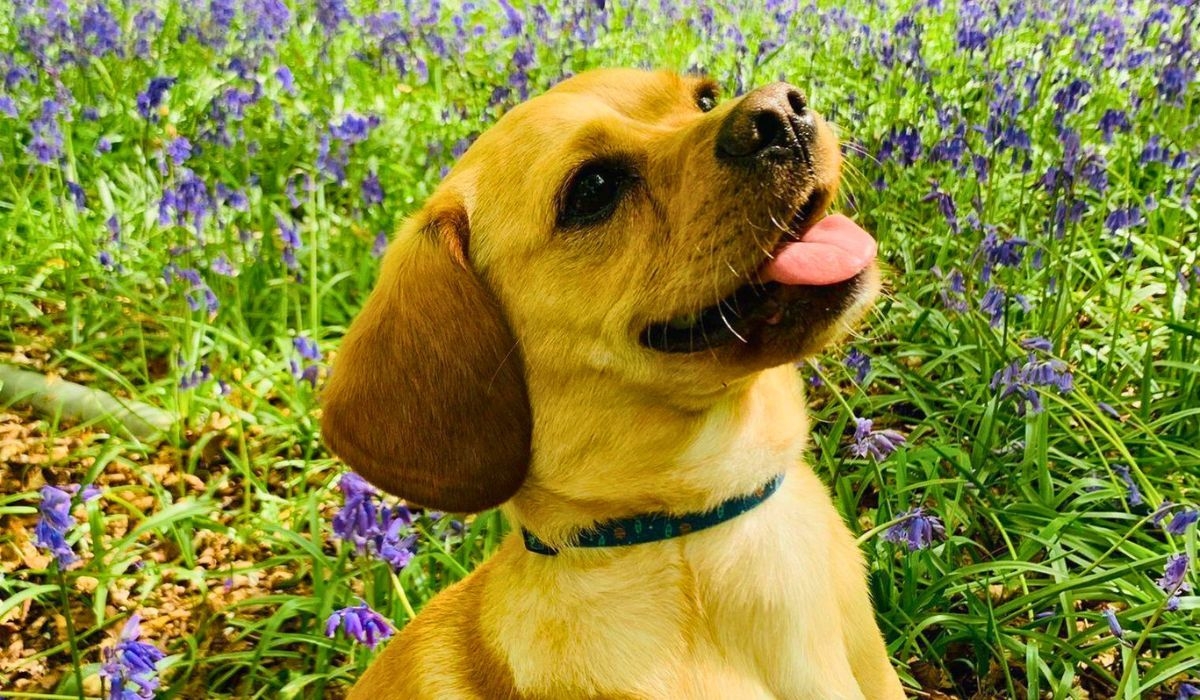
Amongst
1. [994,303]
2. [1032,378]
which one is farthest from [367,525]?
[994,303]

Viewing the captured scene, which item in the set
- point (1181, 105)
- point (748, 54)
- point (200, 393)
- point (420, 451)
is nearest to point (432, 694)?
point (420, 451)

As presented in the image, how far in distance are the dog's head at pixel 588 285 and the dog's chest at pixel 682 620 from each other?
0.85 ft

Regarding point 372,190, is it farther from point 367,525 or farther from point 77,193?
point 367,525

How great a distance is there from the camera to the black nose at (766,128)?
2.01m

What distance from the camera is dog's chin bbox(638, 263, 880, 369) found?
6.58ft

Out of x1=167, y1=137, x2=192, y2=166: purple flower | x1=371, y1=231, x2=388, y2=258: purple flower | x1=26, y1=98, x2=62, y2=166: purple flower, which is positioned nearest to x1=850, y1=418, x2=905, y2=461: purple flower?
x1=371, y1=231, x2=388, y2=258: purple flower

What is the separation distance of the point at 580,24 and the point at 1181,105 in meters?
3.79

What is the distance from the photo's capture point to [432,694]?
85.0 inches

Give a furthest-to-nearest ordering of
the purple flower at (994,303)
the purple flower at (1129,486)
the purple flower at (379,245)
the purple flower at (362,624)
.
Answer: the purple flower at (379,245) → the purple flower at (994,303) → the purple flower at (1129,486) → the purple flower at (362,624)

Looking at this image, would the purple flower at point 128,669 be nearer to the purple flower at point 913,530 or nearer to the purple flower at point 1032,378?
the purple flower at point 913,530

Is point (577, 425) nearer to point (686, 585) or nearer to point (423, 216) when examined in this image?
point (686, 585)

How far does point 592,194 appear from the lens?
224 centimetres

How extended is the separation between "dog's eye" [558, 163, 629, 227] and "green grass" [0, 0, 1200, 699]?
39.8 inches

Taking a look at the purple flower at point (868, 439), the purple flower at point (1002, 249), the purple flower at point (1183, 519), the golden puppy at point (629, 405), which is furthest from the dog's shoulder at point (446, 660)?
the purple flower at point (1002, 249)
